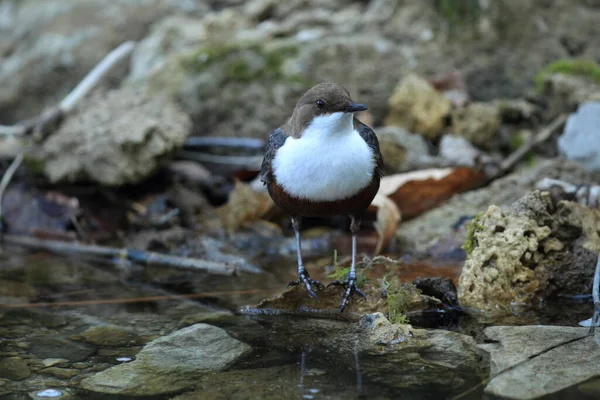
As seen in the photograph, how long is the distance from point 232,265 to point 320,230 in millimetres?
1377

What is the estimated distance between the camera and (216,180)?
7332mm

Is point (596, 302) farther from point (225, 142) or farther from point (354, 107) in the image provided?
point (225, 142)

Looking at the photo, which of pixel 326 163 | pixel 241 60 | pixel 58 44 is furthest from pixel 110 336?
pixel 58 44

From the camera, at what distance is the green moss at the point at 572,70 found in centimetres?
748

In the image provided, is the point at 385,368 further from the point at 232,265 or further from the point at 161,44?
the point at 161,44

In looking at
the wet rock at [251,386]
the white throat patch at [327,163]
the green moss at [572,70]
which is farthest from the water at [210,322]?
the green moss at [572,70]

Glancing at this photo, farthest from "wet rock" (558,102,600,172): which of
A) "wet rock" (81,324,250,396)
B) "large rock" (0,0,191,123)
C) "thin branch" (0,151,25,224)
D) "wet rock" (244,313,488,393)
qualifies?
"large rock" (0,0,191,123)

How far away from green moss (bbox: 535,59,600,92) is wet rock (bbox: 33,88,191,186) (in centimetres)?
376

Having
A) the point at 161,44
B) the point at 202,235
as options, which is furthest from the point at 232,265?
the point at 161,44

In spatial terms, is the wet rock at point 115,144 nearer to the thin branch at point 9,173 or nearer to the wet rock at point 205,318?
the thin branch at point 9,173

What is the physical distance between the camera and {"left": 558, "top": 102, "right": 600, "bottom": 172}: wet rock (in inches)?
243

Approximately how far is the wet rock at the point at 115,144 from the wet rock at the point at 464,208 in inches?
95.2

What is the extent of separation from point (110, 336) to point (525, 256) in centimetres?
241

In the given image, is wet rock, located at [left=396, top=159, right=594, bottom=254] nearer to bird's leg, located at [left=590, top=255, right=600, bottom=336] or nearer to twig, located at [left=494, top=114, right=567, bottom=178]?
twig, located at [left=494, top=114, right=567, bottom=178]
